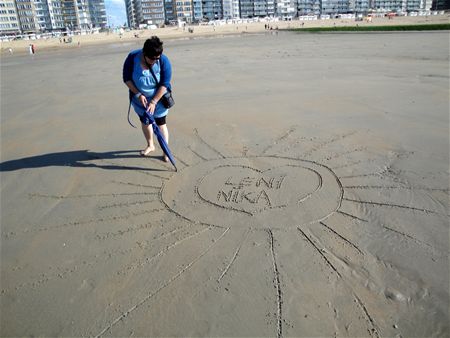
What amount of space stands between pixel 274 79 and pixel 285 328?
31.5 feet

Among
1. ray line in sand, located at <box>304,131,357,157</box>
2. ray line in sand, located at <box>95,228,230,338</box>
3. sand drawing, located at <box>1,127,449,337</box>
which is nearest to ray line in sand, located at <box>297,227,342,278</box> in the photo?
sand drawing, located at <box>1,127,449,337</box>

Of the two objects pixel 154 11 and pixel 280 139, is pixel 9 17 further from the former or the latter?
pixel 280 139

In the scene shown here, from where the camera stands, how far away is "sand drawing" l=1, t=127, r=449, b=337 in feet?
8.55

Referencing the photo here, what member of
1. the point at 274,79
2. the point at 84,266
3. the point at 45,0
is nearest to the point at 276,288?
the point at 84,266

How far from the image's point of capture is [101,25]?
150125mm

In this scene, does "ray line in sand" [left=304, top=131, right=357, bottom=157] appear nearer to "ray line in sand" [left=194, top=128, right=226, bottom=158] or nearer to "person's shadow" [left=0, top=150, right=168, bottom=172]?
"ray line in sand" [left=194, top=128, right=226, bottom=158]

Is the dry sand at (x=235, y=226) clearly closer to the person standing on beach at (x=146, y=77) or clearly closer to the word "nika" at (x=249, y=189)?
the word "nika" at (x=249, y=189)

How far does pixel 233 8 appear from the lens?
147125 mm

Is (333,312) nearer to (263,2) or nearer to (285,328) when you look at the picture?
(285,328)

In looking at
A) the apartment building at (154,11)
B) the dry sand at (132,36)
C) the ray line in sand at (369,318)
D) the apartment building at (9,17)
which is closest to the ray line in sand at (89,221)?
the ray line in sand at (369,318)

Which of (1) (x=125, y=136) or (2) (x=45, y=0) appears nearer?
(1) (x=125, y=136)

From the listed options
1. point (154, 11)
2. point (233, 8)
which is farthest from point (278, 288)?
point (233, 8)

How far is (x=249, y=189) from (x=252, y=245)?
3.50 feet

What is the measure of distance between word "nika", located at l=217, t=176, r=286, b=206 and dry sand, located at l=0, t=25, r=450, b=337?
26mm
